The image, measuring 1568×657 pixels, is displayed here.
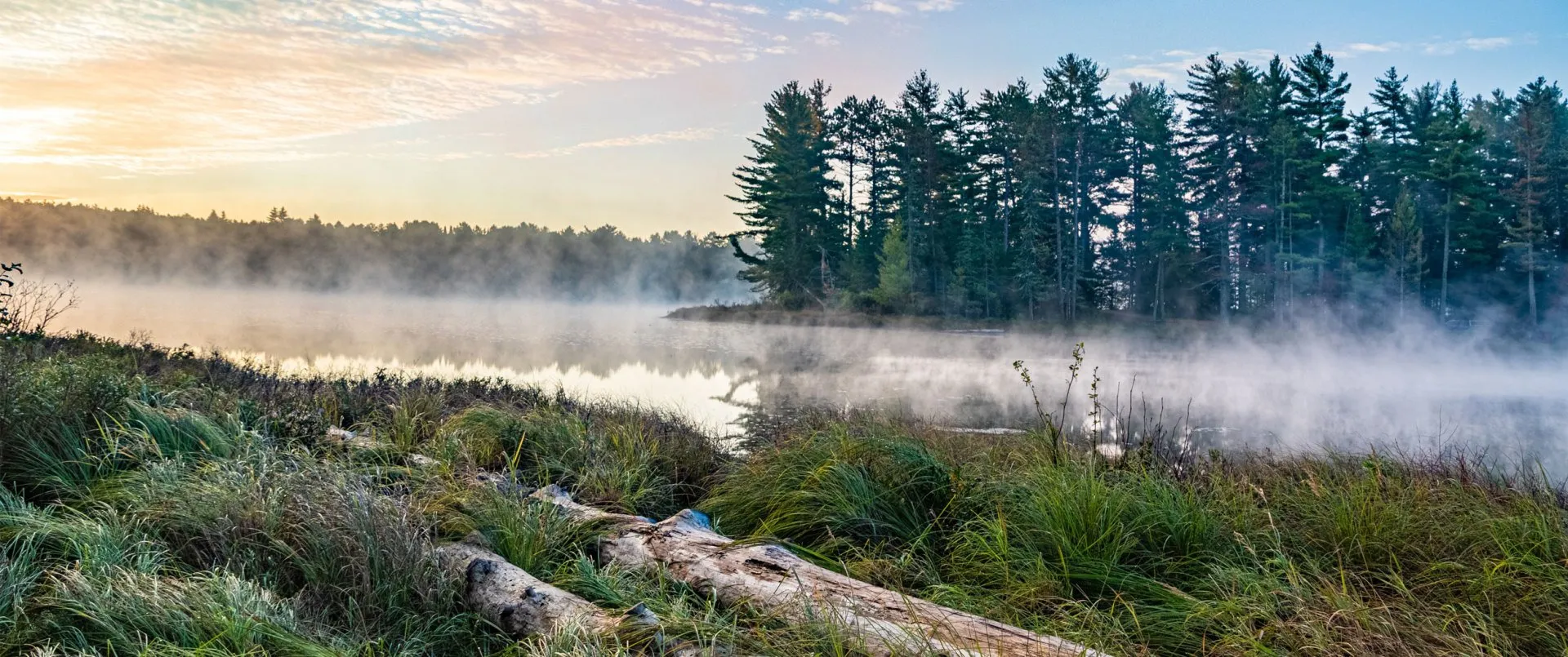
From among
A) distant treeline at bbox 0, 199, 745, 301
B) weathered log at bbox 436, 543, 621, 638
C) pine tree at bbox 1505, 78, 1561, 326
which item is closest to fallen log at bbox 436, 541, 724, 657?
weathered log at bbox 436, 543, 621, 638

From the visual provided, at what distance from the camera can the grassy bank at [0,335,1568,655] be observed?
3.17 metres

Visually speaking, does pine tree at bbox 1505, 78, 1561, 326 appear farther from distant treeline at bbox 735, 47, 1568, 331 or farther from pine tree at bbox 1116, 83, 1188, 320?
pine tree at bbox 1116, 83, 1188, 320

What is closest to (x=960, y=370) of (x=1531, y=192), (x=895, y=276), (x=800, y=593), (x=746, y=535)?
(x=746, y=535)

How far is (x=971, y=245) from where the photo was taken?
138 feet

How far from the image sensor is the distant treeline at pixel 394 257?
78812mm

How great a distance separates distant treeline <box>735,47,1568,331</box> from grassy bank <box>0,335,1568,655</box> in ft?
121

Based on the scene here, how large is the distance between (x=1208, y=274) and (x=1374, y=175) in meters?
9.34

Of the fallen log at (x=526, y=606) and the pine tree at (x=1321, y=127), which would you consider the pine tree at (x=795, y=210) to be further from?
the fallen log at (x=526, y=606)

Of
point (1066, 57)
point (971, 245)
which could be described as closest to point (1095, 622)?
point (971, 245)

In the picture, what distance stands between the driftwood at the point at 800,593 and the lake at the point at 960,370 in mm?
3472

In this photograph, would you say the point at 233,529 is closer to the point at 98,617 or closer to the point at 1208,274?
the point at 98,617

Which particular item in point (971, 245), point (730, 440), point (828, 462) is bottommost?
point (730, 440)

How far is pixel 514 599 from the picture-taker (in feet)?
12.2

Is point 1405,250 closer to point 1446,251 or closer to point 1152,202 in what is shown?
point 1446,251
